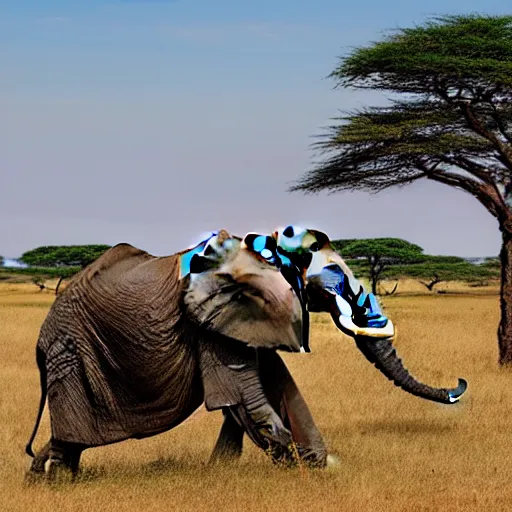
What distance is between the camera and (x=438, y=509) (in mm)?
7117

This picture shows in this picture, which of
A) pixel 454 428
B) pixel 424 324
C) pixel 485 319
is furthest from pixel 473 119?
pixel 485 319

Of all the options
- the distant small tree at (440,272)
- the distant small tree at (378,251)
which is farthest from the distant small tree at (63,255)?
the distant small tree at (440,272)

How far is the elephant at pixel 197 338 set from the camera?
7480 mm

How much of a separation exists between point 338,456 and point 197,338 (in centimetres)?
197

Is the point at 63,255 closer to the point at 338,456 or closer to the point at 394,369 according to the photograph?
the point at 338,456

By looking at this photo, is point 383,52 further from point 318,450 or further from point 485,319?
point 485,319

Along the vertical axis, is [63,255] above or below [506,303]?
above

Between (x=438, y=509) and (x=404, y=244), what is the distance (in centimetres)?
4735

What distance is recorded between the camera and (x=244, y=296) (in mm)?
7617

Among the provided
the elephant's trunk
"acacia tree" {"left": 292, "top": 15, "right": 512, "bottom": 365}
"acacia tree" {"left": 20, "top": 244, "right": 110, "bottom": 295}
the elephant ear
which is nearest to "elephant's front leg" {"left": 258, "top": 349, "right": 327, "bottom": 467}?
the elephant ear

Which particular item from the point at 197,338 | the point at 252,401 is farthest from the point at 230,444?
the point at 197,338

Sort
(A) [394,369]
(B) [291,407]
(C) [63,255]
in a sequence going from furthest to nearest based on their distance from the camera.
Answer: (C) [63,255] → (A) [394,369] → (B) [291,407]

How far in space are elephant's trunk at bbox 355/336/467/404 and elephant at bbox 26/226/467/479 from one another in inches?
4.4

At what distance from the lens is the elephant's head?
769cm
